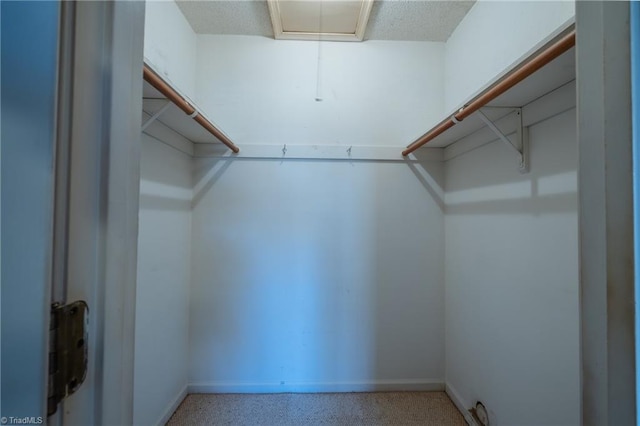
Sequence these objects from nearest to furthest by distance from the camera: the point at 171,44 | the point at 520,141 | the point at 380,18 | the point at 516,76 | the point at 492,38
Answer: the point at 516,76 → the point at 520,141 → the point at 492,38 → the point at 171,44 → the point at 380,18

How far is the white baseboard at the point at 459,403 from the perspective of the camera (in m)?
1.49

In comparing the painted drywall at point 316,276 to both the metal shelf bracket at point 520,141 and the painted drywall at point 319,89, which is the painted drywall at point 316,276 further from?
the metal shelf bracket at point 520,141

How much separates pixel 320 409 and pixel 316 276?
81cm

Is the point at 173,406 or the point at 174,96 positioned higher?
the point at 174,96

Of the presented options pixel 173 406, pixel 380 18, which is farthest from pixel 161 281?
pixel 380 18

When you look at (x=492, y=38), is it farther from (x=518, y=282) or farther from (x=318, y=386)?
(x=318, y=386)

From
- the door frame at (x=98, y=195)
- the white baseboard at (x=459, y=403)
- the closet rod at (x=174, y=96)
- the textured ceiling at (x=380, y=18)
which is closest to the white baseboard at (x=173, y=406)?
the door frame at (x=98, y=195)

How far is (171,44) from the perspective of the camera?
1548mm

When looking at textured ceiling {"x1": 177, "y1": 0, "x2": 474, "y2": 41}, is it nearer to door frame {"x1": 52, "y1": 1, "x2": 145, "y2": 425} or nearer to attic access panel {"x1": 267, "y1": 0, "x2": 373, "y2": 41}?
attic access panel {"x1": 267, "y1": 0, "x2": 373, "y2": 41}

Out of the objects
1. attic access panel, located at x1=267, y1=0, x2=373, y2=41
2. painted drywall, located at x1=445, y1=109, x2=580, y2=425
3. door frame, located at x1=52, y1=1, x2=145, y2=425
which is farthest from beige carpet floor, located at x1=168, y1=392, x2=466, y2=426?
attic access panel, located at x1=267, y1=0, x2=373, y2=41

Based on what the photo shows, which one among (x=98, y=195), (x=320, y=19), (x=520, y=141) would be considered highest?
(x=320, y=19)

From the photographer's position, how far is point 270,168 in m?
1.83

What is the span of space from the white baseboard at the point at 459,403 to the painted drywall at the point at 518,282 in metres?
0.01

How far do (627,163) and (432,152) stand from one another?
1538mm
